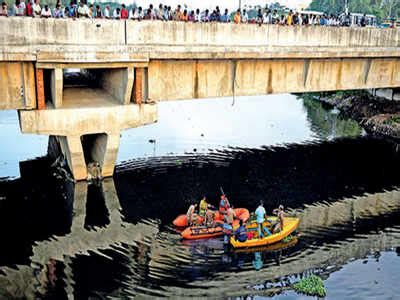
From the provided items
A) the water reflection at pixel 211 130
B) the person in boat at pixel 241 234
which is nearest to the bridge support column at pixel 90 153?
the water reflection at pixel 211 130

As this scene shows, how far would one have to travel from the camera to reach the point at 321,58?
25797 millimetres

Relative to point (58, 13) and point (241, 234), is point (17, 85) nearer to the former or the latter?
point (58, 13)

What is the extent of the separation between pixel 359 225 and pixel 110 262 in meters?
10.7

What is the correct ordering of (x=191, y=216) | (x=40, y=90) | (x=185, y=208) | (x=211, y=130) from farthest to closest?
(x=211, y=130) → (x=185, y=208) → (x=40, y=90) → (x=191, y=216)

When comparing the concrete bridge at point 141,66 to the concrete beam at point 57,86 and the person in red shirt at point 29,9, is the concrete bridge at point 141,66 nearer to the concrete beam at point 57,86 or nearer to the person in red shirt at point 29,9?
the concrete beam at point 57,86

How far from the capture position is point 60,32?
19.5 meters

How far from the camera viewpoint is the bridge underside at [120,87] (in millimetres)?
20172

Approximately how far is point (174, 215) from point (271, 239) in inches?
181

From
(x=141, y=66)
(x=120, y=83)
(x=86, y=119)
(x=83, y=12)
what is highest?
(x=83, y=12)

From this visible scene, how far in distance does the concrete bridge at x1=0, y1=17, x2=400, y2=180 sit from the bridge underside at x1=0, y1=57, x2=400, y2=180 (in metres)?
0.04

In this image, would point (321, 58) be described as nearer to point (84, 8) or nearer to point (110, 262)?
point (84, 8)

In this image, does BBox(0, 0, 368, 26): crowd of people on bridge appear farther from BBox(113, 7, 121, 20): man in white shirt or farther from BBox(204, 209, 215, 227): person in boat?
BBox(204, 209, 215, 227): person in boat

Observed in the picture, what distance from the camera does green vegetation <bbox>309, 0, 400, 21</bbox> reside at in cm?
9275

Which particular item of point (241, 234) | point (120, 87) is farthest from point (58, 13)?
point (241, 234)
